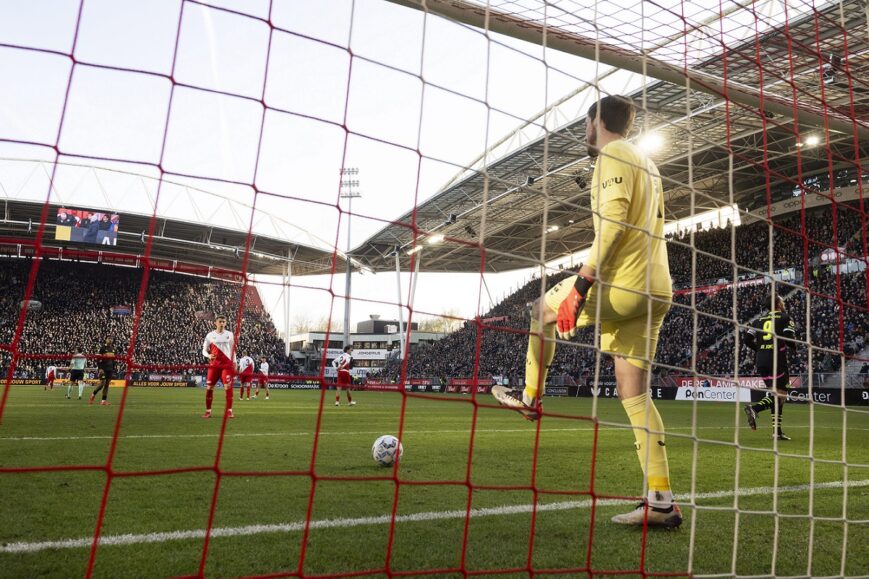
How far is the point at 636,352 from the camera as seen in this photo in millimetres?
3146

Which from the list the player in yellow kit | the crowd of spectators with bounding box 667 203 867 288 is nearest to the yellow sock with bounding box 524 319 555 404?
the player in yellow kit

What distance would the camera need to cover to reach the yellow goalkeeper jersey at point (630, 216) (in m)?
3.00

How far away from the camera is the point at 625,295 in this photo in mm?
3053

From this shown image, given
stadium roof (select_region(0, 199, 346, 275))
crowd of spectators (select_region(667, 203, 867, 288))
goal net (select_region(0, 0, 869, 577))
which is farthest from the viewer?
stadium roof (select_region(0, 199, 346, 275))

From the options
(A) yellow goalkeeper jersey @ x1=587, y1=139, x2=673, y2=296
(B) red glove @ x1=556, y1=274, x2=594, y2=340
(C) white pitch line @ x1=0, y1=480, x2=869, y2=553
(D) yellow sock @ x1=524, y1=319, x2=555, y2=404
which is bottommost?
(C) white pitch line @ x1=0, y1=480, x2=869, y2=553

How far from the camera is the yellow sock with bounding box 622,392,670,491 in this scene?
9.92 ft

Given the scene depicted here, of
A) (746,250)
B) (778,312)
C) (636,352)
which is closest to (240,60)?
(636,352)

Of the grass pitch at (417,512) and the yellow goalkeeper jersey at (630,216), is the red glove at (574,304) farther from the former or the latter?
the grass pitch at (417,512)

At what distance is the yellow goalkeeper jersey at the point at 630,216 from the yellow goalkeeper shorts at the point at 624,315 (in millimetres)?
49

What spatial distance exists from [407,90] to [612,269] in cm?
128

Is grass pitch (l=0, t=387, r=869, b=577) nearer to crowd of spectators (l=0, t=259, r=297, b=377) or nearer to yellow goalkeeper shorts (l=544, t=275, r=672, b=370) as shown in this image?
yellow goalkeeper shorts (l=544, t=275, r=672, b=370)

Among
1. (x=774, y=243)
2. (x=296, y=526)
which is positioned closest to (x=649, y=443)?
(x=296, y=526)

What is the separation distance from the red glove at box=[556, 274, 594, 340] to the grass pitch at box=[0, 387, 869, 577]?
63 cm

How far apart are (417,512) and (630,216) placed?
178cm
